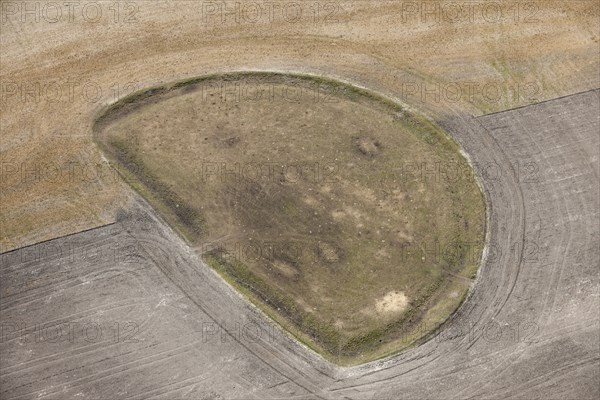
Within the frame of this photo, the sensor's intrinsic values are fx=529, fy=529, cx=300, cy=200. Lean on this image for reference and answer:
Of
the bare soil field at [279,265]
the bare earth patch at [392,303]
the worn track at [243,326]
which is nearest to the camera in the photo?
the worn track at [243,326]

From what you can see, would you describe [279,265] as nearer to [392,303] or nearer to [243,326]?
[243,326]

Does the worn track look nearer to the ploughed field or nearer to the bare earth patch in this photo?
the ploughed field

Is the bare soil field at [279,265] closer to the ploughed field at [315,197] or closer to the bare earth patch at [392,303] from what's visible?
the bare earth patch at [392,303]

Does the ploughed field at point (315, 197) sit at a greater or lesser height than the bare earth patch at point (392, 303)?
greater

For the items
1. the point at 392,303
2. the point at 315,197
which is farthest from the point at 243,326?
the point at 315,197

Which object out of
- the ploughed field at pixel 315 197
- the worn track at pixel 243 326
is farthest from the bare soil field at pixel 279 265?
the ploughed field at pixel 315 197

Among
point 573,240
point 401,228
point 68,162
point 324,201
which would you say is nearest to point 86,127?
point 68,162
